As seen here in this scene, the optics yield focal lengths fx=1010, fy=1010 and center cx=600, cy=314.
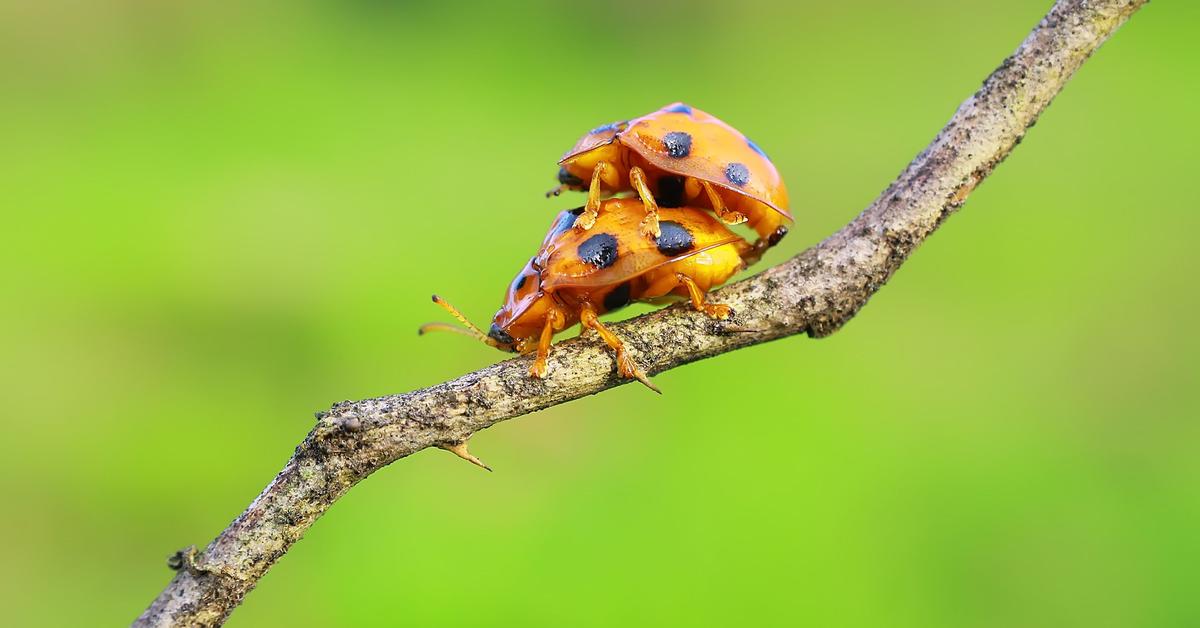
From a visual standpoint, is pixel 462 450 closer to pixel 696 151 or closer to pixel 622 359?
pixel 622 359

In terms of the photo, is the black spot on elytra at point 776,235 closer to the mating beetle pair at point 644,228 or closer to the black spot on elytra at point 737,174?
the mating beetle pair at point 644,228

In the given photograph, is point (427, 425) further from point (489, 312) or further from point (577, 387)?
point (489, 312)

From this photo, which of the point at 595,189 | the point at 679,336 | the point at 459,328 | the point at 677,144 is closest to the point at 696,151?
the point at 677,144

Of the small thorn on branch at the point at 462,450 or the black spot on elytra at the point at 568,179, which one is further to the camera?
the black spot on elytra at the point at 568,179

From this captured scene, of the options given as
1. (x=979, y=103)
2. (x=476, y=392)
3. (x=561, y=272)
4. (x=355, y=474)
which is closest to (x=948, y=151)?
(x=979, y=103)

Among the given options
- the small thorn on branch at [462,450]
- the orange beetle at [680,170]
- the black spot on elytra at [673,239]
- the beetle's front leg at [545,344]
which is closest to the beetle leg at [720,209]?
the orange beetle at [680,170]

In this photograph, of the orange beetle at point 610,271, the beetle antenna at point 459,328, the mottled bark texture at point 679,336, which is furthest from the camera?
the beetle antenna at point 459,328

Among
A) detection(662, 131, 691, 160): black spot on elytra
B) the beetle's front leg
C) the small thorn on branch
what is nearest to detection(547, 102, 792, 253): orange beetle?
detection(662, 131, 691, 160): black spot on elytra
